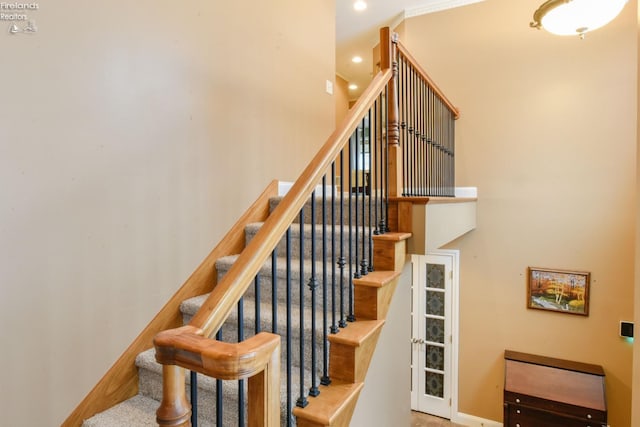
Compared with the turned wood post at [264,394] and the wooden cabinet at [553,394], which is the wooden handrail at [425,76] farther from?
the wooden cabinet at [553,394]

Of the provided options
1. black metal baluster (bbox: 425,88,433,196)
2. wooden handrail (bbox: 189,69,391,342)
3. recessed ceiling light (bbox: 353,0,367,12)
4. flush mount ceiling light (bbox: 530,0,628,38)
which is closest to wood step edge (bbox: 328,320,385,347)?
wooden handrail (bbox: 189,69,391,342)

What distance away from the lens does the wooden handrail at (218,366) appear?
0.77 metres

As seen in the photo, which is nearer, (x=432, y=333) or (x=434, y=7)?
(x=434, y=7)

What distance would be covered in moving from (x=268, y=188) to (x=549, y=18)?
2.25m

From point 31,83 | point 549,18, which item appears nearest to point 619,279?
point 549,18

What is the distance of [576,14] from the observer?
7.05 ft

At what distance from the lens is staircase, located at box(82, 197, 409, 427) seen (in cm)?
143

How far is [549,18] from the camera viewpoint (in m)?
2.27

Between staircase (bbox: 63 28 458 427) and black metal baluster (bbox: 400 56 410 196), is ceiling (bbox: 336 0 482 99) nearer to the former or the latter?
staircase (bbox: 63 28 458 427)

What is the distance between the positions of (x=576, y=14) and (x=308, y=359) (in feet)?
8.33

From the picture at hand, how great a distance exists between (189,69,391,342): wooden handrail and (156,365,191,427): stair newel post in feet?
0.37

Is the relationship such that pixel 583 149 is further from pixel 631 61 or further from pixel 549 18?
pixel 549 18

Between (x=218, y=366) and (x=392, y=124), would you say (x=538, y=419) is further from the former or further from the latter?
(x=218, y=366)

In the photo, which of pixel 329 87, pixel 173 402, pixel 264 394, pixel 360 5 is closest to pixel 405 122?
pixel 329 87
